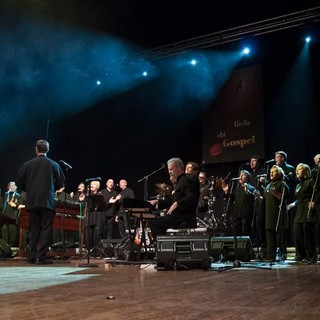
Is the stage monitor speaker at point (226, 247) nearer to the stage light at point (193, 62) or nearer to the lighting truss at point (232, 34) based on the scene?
the lighting truss at point (232, 34)

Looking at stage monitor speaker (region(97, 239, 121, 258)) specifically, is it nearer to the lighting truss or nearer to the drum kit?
the drum kit

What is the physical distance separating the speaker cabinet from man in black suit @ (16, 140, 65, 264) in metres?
1.91

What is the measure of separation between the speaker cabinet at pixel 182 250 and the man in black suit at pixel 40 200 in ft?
6.26

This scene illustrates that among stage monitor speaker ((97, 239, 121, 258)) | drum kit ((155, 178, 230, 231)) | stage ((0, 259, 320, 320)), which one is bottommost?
stage monitor speaker ((97, 239, 121, 258))

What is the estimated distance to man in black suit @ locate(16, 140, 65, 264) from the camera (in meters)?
6.23

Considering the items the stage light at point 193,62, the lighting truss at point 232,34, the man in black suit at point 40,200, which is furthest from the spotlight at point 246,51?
the man in black suit at point 40,200

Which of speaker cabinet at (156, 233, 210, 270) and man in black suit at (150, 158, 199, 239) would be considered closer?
speaker cabinet at (156, 233, 210, 270)

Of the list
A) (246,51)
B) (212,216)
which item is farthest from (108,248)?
(246,51)

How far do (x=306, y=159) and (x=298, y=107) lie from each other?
1348 millimetres

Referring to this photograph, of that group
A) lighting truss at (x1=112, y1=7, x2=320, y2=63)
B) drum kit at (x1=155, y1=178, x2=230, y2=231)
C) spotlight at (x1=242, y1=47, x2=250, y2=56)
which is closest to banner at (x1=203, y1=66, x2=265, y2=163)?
spotlight at (x1=242, y1=47, x2=250, y2=56)

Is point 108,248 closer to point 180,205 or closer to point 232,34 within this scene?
point 180,205

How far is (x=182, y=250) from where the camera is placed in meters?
5.23

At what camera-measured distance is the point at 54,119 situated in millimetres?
13250

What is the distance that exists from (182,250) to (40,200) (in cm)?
225
